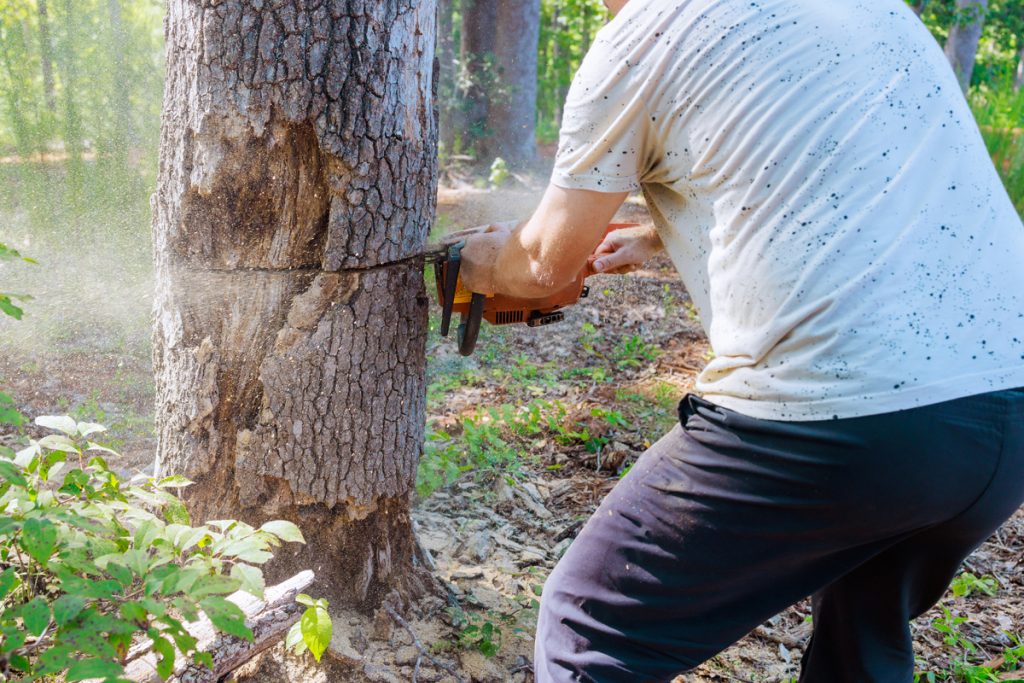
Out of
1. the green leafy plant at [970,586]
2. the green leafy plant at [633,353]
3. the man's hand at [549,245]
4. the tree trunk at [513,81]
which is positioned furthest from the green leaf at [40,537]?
the tree trunk at [513,81]

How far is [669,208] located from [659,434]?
229 cm

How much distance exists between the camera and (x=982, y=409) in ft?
4.67

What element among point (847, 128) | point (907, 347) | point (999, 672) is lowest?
point (999, 672)

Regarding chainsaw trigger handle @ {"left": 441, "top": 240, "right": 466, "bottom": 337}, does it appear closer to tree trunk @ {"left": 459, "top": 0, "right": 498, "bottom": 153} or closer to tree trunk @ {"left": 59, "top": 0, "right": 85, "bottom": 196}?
tree trunk @ {"left": 59, "top": 0, "right": 85, "bottom": 196}

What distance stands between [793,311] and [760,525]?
1.28ft

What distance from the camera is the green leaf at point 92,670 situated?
52.4 inches

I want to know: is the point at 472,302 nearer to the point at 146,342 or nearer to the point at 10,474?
the point at 10,474

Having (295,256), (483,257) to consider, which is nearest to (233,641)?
(295,256)

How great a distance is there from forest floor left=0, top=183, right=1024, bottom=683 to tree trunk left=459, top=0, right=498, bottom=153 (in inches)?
159

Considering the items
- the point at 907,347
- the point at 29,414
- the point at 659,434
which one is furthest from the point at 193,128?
the point at 659,434

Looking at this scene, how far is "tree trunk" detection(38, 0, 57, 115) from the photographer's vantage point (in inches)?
190

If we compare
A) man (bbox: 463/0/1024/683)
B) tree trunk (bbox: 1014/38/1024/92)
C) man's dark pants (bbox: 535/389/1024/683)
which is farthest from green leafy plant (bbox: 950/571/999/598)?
tree trunk (bbox: 1014/38/1024/92)

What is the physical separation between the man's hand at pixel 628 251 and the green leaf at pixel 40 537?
1420 mm

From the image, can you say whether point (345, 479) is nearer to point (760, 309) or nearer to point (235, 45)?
point (235, 45)
